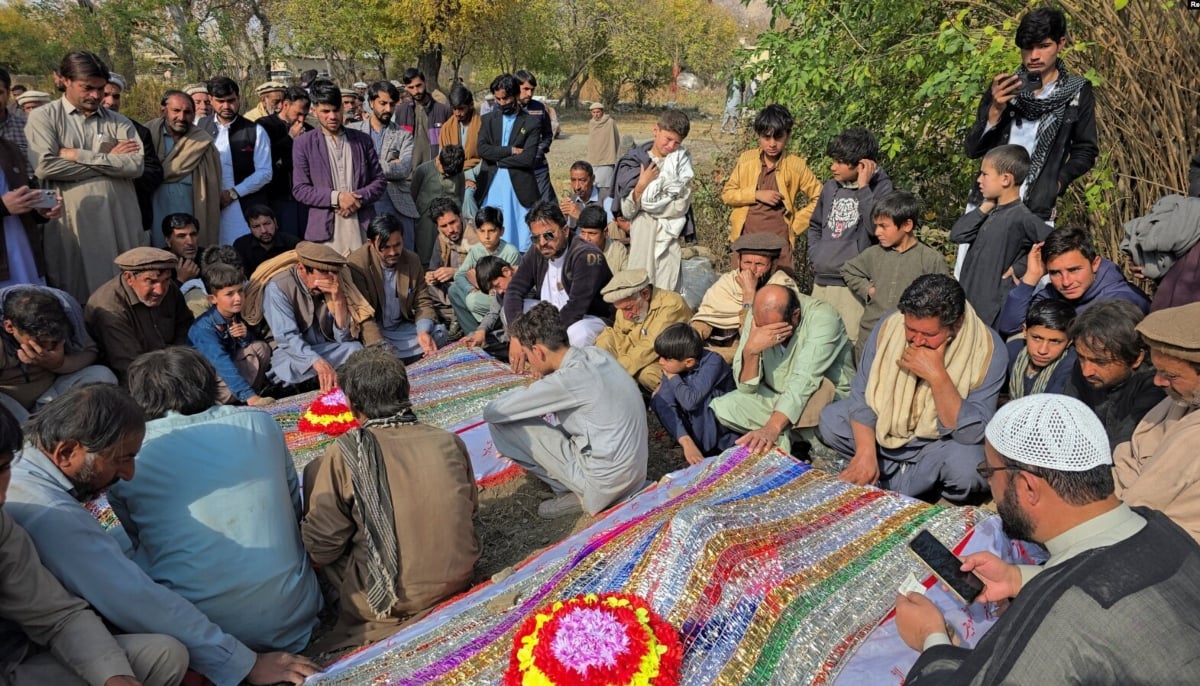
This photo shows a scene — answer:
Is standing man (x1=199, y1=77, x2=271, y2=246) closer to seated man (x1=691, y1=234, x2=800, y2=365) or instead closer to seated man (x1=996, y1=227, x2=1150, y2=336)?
seated man (x1=691, y1=234, x2=800, y2=365)

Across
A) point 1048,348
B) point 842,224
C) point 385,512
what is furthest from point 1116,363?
point 385,512

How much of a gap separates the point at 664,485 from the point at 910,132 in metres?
4.69

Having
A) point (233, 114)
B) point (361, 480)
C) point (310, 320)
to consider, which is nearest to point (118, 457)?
point (361, 480)

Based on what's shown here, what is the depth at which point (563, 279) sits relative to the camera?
6.35 metres

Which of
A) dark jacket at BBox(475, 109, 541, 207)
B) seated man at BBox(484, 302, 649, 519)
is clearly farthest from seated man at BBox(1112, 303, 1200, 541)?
dark jacket at BBox(475, 109, 541, 207)

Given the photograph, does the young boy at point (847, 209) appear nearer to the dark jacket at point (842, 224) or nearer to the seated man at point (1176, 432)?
the dark jacket at point (842, 224)

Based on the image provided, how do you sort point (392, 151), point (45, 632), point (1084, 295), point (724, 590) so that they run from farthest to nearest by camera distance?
point (392, 151)
point (1084, 295)
point (724, 590)
point (45, 632)

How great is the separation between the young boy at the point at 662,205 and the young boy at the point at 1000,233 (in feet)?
7.78

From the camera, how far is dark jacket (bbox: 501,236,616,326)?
20.1ft

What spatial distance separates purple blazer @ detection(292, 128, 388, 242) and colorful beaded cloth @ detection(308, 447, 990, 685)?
4.37 m

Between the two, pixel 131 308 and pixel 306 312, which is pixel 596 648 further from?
pixel 131 308

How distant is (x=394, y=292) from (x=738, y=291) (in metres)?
2.67

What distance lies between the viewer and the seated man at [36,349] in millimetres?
4438

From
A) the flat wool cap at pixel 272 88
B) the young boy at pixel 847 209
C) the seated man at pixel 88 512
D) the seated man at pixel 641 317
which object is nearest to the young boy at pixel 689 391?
the seated man at pixel 641 317
